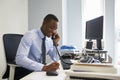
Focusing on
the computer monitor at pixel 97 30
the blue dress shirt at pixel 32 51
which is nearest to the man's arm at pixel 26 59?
the blue dress shirt at pixel 32 51

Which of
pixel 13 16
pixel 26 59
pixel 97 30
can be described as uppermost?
pixel 13 16

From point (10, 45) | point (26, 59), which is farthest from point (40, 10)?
point (26, 59)

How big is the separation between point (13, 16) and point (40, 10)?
2.09 ft

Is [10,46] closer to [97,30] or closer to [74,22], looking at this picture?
[97,30]

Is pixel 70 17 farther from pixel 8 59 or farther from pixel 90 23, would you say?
pixel 8 59

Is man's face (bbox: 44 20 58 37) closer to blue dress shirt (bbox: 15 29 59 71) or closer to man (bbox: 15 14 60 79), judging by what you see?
man (bbox: 15 14 60 79)

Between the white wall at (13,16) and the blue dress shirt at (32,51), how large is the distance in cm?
94

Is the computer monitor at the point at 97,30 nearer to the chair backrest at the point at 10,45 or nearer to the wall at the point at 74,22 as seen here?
the chair backrest at the point at 10,45

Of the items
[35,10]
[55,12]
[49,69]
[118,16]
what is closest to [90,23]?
[55,12]

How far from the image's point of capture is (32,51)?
205 cm

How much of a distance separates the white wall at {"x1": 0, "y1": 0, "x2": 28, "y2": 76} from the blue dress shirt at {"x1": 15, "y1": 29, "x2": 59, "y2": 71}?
0.94 meters

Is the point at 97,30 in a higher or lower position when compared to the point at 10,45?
higher

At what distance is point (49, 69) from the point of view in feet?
5.07

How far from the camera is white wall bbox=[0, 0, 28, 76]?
2861 mm
